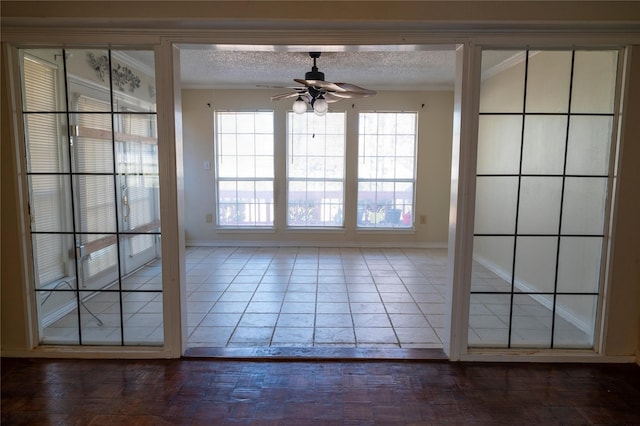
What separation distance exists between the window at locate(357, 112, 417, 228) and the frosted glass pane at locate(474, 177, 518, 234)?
3345 mm

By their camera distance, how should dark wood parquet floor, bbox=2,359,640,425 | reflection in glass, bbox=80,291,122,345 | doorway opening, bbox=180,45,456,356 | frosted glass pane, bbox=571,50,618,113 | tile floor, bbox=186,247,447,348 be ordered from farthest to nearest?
doorway opening, bbox=180,45,456,356
tile floor, bbox=186,247,447,348
reflection in glass, bbox=80,291,122,345
frosted glass pane, bbox=571,50,618,113
dark wood parquet floor, bbox=2,359,640,425

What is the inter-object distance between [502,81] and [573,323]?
1.79 m

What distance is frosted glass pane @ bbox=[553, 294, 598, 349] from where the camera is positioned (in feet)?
8.23

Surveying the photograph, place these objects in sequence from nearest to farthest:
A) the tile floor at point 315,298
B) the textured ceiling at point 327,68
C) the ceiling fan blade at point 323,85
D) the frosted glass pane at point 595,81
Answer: the frosted glass pane at point 595,81, the tile floor at point 315,298, the ceiling fan blade at point 323,85, the textured ceiling at point 327,68

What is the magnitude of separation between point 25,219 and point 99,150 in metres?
0.65

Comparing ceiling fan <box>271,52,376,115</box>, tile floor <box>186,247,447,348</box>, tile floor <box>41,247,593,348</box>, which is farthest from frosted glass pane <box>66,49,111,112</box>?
tile floor <box>186,247,447,348</box>

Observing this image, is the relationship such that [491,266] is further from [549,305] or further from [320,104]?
[320,104]

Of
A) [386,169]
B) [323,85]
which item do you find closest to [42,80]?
[323,85]

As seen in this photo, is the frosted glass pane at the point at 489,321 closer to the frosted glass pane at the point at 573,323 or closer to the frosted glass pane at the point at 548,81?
the frosted glass pane at the point at 573,323

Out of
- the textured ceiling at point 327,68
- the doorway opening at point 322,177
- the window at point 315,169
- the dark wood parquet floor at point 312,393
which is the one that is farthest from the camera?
the window at point 315,169

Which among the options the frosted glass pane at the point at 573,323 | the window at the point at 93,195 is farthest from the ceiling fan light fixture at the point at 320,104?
the frosted glass pane at the point at 573,323

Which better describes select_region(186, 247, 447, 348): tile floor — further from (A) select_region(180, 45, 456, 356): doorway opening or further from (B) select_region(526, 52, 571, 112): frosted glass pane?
(B) select_region(526, 52, 571, 112): frosted glass pane

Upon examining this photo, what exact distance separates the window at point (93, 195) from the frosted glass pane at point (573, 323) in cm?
273

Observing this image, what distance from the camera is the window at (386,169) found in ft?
19.5
